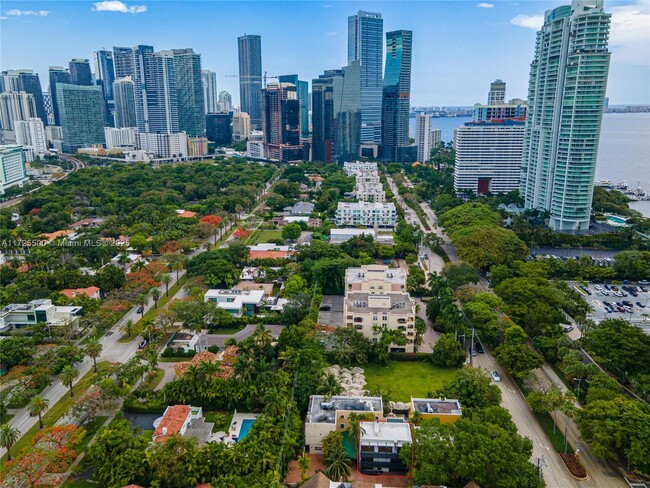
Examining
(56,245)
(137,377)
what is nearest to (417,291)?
(137,377)

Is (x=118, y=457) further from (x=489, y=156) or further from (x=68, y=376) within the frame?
(x=489, y=156)

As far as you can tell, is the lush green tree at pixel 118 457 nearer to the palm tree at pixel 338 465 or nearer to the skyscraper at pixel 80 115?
the palm tree at pixel 338 465

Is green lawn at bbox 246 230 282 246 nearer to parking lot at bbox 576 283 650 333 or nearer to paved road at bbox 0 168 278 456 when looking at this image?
paved road at bbox 0 168 278 456

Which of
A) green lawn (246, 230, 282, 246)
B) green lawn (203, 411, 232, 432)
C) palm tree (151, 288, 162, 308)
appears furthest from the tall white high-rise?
green lawn (203, 411, 232, 432)

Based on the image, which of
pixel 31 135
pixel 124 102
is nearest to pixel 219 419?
pixel 31 135

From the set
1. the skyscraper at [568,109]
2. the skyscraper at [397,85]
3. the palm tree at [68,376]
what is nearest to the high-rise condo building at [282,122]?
the skyscraper at [397,85]

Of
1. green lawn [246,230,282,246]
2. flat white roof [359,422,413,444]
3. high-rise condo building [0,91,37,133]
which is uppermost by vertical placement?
high-rise condo building [0,91,37,133]
